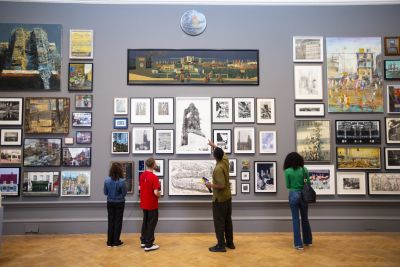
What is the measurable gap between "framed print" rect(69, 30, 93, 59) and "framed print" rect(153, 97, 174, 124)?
75.2 inches

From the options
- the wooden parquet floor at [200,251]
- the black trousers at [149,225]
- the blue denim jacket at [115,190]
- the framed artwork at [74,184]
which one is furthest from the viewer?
the framed artwork at [74,184]

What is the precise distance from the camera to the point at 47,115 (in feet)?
22.3

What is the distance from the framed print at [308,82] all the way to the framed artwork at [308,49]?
190 mm

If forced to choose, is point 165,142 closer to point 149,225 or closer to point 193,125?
point 193,125

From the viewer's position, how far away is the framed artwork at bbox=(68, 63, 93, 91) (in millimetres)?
6844

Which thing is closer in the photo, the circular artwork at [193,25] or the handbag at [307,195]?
the handbag at [307,195]

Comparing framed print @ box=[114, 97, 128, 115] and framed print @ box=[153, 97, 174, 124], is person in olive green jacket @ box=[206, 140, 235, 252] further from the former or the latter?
framed print @ box=[114, 97, 128, 115]

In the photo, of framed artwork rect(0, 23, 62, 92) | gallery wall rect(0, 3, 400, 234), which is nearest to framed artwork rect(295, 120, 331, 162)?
gallery wall rect(0, 3, 400, 234)

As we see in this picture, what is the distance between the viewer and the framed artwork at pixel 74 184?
6703 mm

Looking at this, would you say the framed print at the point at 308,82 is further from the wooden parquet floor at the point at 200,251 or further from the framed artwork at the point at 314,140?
the wooden parquet floor at the point at 200,251

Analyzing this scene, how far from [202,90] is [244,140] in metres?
1.53

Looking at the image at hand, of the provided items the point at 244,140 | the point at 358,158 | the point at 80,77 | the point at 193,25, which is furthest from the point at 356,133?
the point at 80,77

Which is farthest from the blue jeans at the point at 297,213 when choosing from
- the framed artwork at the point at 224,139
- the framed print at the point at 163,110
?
the framed print at the point at 163,110

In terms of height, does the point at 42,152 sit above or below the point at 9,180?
above
